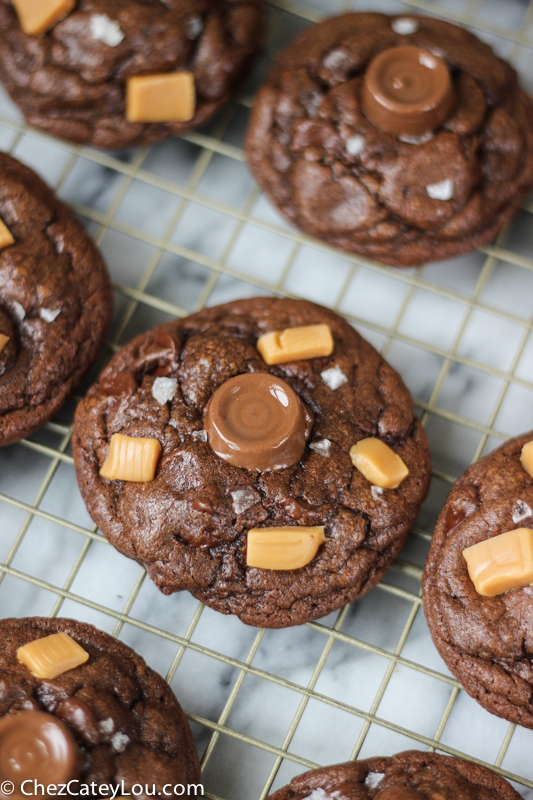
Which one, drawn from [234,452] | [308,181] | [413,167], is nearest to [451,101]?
[413,167]

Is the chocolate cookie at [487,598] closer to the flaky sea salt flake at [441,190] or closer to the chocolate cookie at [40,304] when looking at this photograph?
the flaky sea salt flake at [441,190]

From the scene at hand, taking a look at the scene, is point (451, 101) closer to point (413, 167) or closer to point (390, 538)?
point (413, 167)

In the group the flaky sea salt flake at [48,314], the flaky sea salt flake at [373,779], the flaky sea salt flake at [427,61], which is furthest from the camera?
the flaky sea salt flake at [427,61]

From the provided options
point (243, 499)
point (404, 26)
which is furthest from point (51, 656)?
point (404, 26)

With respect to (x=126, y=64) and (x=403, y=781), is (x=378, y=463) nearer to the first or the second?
(x=403, y=781)

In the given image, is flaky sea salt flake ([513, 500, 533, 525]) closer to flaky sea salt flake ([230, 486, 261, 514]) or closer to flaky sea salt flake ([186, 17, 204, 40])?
flaky sea salt flake ([230, 486, 261, 514])

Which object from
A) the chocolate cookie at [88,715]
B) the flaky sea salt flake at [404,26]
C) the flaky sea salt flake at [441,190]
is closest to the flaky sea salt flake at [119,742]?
the chocolate cookie at [88,715]
